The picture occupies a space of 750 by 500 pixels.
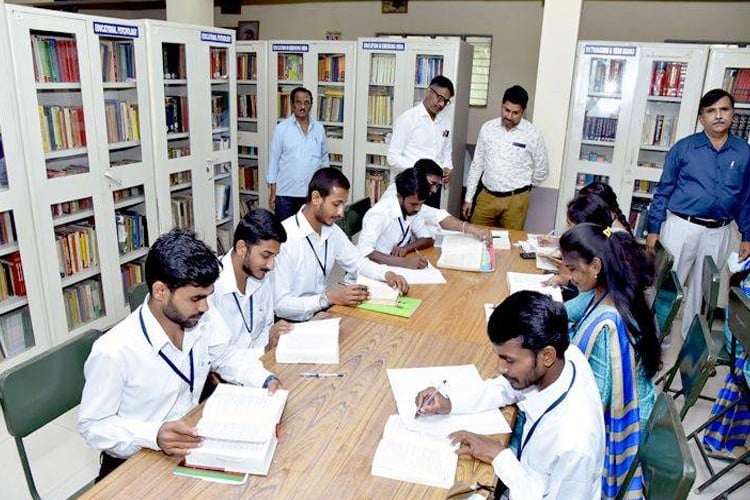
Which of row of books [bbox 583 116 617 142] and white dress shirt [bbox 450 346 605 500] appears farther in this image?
row of books [bbox 583 116 617 142]

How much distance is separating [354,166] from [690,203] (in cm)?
324

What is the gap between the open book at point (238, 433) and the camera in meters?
1.49

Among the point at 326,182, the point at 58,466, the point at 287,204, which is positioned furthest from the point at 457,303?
the point at 287,204

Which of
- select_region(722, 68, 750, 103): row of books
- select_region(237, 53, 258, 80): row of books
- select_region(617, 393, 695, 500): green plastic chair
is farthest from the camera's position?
select_region(237, 53, 258, 80): row of books

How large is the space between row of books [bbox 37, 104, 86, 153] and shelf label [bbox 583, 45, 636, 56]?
159 inches

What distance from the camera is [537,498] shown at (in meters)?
1.48

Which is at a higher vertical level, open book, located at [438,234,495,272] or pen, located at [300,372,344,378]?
open book, located at [438,234,495,272]

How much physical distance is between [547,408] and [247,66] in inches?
227

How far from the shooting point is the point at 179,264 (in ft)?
5.42

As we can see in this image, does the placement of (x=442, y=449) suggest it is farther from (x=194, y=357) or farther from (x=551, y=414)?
(x=194, y=357)

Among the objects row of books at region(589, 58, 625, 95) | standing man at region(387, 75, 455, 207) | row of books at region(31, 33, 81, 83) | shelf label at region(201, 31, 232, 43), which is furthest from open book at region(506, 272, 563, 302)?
shelf label at region(201, 31, 232, 43)

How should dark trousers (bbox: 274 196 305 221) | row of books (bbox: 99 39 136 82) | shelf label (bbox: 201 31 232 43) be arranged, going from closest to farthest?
row of books (bbox: 99 39 136 82)
shelf label (bbox: 201 31 232 43)
dark trousers (bbox: 274 196 305 221)

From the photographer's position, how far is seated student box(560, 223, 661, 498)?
1854mm

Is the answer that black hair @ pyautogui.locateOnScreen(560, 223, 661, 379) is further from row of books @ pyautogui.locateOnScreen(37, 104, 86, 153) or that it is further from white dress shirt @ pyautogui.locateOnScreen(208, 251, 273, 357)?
row of books @ pyautogui.locateOnScreen(37, 104, 86, 153)
